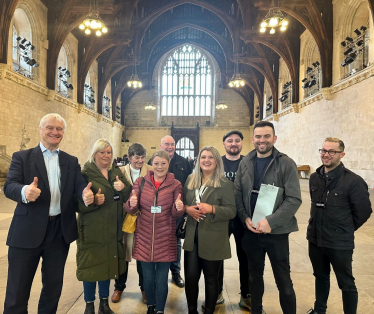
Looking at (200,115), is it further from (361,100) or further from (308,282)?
(308,282)

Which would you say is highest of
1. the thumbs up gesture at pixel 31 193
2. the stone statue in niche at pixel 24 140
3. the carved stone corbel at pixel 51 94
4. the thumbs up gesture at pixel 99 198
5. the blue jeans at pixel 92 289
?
the carved stone corbel at pixel 51 94

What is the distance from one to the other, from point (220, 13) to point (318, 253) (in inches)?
585

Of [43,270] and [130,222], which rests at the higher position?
[130,222]

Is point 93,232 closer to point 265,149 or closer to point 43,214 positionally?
point 43,214

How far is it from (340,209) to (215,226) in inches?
40.9

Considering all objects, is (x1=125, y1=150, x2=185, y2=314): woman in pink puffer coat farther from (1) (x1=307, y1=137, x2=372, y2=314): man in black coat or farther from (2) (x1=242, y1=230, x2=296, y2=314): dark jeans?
(1) (x1=307, y1=137, x2=372, y2=314): man in black coat

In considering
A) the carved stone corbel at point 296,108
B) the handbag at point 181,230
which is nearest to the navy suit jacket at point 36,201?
the handbag at point 181,230

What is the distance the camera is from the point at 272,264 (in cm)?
217

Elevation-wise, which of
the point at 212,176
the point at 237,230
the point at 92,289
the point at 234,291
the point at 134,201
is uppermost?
the point at 212,176

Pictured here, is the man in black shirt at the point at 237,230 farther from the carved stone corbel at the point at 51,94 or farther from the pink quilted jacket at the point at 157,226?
the carved stone corbel at the point at 51,94

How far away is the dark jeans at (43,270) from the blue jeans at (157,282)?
0.69 meters

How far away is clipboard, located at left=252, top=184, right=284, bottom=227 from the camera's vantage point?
83.7 inches

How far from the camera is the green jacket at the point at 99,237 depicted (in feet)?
7.28

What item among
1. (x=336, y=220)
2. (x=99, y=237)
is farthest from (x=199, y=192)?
(x=336, y=220)
